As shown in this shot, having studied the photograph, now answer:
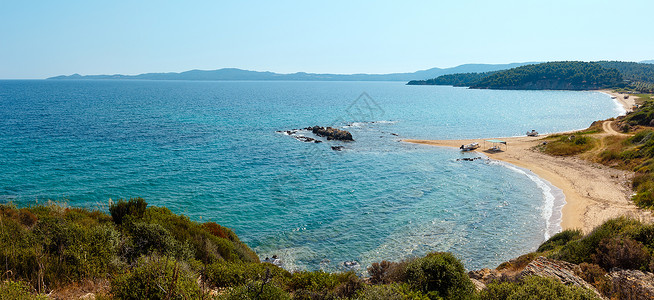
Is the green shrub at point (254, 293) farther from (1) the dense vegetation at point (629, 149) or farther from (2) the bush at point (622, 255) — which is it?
(1) the dense vegetation at point (629, 149)

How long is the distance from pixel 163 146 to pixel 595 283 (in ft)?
157

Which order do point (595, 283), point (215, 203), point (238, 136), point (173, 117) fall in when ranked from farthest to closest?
point (173, 117) < point (238, 136) < point (215, 203) < point (595, 283)

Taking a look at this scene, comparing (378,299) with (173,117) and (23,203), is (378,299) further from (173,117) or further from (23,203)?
(173,117)

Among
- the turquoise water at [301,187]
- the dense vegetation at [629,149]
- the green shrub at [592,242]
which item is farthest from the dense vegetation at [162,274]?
the dense vegetation at [629,149]

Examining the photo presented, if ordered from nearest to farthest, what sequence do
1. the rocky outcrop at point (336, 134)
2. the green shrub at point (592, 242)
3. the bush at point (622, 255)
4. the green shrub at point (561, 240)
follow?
the bush at point (622, 255) < the green shrub at point (592, 242) < the green shrub at point (561, 240) < the rocky outcrop at point (336, 134)

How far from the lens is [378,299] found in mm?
8062

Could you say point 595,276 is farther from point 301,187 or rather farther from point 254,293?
point 301,187

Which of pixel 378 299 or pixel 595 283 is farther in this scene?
pixel 595 283

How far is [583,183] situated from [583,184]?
33cm

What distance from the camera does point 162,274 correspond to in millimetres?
7316

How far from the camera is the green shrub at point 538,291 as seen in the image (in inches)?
335

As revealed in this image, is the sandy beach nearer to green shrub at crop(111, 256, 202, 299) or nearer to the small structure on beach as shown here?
the small structure on beach

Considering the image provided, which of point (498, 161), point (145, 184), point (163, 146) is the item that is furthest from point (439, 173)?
point (163, 146)

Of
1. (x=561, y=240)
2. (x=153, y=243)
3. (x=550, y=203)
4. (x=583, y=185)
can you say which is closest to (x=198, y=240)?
(x=153, y=243)
